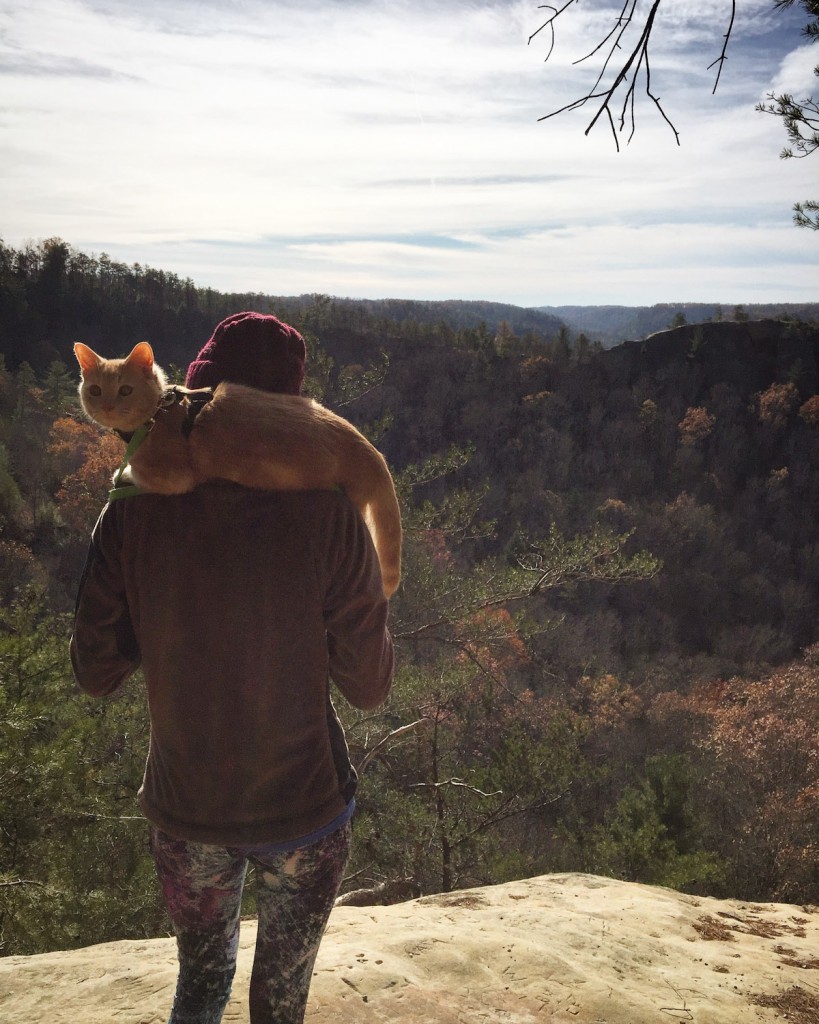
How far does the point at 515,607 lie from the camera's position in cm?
873

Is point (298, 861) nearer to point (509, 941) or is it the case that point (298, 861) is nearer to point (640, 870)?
point (509, 941)

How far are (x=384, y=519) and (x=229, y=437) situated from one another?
351 millimetres

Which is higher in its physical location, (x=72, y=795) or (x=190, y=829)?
(x=190, y=829)

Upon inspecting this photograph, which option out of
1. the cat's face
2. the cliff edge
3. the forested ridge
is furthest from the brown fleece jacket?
the forested ridge

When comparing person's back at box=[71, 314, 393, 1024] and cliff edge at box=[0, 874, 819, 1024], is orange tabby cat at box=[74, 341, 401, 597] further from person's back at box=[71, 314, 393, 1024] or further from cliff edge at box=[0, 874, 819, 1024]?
cliff edge at box=[0, 874, 819, 1024]

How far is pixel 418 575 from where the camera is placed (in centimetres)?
702

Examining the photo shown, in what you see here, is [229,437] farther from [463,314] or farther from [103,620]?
[463,314]

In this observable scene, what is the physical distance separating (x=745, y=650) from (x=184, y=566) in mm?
36124

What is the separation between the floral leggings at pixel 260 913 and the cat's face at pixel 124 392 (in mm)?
755

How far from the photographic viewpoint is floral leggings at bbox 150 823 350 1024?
1.38 metres

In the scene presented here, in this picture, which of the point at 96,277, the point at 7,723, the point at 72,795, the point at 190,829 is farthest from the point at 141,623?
the point at 96,277

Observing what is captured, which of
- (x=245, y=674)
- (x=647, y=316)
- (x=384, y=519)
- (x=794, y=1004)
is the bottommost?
(x=794, y=1004)

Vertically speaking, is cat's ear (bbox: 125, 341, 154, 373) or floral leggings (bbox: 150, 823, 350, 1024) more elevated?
cat's ear (bbox: 125, 341, 154, 373)

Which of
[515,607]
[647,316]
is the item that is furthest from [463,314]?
[515,607]
